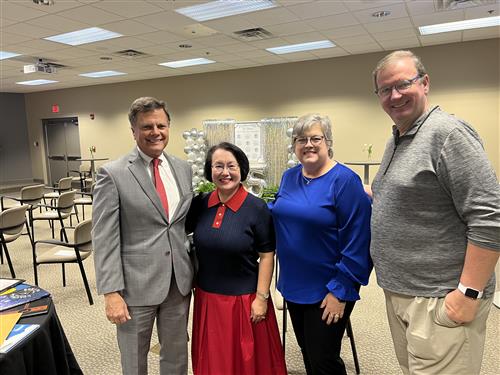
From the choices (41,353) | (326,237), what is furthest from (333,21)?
(41,353)

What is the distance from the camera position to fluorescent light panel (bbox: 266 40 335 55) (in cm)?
623

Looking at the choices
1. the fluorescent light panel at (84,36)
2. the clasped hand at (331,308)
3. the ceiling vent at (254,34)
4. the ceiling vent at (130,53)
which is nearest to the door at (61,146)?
the ceiling vent at (130,53)

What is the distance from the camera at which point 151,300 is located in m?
1.56

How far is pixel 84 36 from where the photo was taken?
5504 mm

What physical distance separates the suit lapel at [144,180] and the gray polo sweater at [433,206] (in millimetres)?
882

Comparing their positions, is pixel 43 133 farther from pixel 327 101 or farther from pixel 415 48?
pixel 415 48

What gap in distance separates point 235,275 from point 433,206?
86cm

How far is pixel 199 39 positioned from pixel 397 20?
290cm

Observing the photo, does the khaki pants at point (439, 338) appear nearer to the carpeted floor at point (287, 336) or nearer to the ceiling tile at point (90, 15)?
the carpeted floor at point (287, 336)

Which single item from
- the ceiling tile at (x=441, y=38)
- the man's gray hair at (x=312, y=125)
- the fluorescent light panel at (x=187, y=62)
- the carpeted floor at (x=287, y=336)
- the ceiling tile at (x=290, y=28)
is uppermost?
the ceiling tile at (x=441, y=38)

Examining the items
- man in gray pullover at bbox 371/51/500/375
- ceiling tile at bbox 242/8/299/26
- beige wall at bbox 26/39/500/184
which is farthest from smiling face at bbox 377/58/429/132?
beige wall at bbox 26/39/500/184

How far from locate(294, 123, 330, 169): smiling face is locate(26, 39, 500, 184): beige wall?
20.1 ft

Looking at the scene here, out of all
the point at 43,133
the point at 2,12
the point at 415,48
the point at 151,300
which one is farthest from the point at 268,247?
the point at 43,133

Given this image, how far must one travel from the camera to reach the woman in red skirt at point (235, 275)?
5.18 feet
